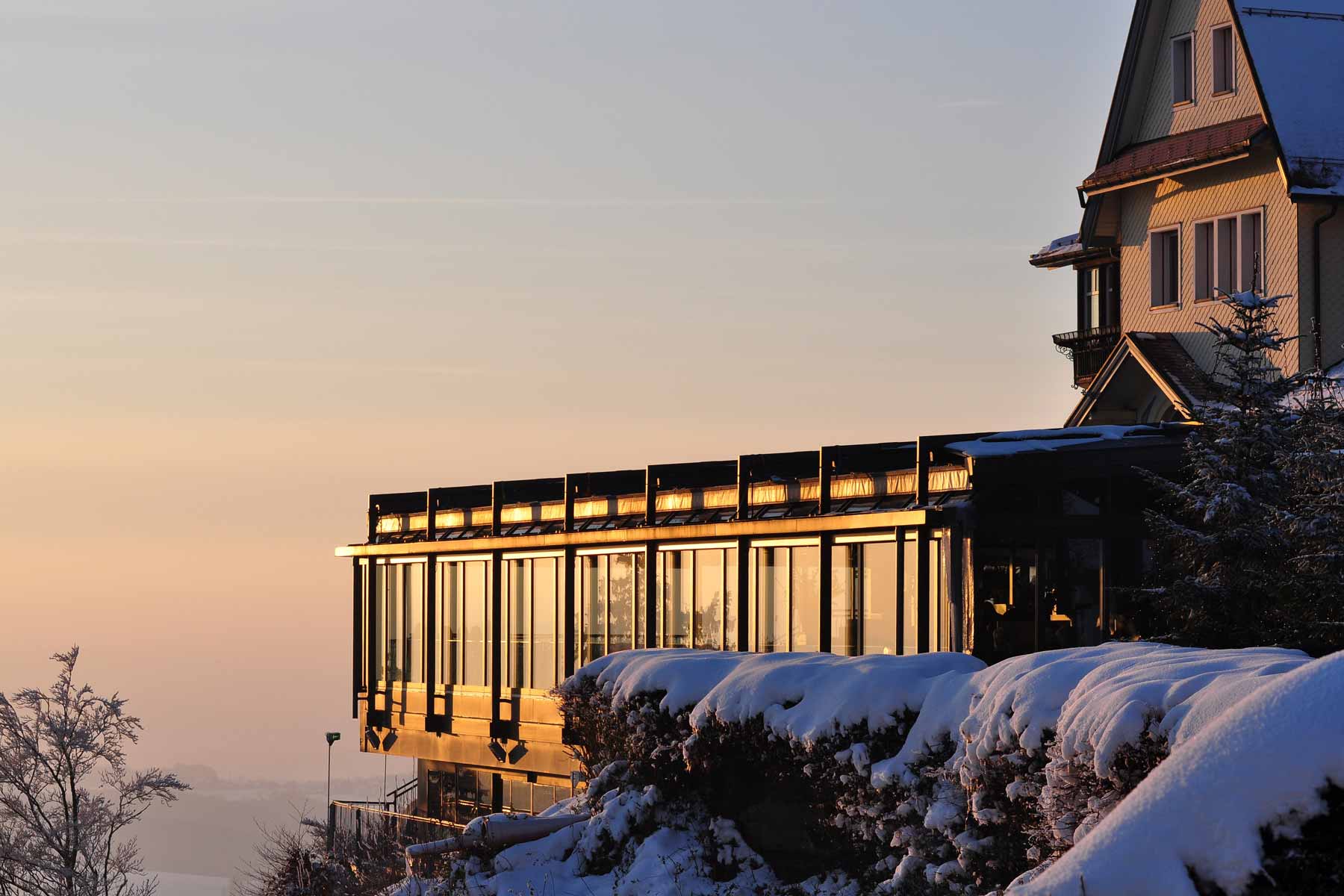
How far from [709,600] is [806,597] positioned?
3076 millimetres

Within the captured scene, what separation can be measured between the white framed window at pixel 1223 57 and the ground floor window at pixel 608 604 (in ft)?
47.5

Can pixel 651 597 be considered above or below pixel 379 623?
above

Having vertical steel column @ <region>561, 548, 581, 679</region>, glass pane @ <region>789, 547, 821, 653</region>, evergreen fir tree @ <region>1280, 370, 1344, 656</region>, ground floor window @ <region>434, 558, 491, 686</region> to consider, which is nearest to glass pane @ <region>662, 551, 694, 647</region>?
vertical steel column @ <region>561, 548, 581, 679</region>

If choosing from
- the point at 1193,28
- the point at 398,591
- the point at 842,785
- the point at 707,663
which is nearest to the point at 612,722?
the point at 707,663

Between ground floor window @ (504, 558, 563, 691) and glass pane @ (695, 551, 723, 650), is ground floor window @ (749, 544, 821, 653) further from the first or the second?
ground floor window @ (504, 558, 563, 691)

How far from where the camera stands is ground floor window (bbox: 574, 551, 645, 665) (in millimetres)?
36625

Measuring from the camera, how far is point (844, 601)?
30.8 metres

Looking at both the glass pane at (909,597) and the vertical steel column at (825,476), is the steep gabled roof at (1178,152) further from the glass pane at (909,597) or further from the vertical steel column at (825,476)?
the glass pane at (909,597)

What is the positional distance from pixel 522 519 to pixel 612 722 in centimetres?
2084

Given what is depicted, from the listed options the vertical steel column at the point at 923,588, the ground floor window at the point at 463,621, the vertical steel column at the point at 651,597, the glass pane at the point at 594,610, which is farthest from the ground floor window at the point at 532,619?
the vertical steel column at the point at 923,588

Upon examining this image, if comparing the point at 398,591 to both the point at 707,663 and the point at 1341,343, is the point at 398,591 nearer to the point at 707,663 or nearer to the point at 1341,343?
the point at 1341,343

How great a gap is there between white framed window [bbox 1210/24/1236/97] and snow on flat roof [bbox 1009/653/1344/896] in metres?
29.5

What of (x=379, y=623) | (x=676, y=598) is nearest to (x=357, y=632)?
(x=379, y=623)

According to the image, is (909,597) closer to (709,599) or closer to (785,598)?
(785,598)
